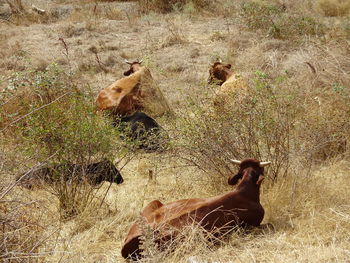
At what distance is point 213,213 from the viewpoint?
Answer: 385 cm

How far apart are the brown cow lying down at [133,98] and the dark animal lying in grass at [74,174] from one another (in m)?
2.25

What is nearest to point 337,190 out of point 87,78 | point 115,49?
point 87,78

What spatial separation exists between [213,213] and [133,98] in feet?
13.5

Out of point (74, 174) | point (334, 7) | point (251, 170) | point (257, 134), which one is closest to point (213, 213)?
point (251, 170)

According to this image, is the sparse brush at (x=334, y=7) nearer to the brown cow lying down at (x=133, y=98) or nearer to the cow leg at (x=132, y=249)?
the brown cow lying down at (x=133, y=98)

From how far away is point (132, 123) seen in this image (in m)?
6.64

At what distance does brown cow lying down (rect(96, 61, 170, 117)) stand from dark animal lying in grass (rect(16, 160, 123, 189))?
88.5 inches

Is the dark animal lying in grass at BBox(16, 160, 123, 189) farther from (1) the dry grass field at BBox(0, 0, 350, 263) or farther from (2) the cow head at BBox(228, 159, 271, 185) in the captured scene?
(2) the cow head at BBox(228, 159, 271, 185)

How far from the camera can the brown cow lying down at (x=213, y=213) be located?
3773 millimetres

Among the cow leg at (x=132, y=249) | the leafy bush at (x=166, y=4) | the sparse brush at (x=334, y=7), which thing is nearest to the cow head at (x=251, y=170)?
the cow leg at (x=132, y=249)

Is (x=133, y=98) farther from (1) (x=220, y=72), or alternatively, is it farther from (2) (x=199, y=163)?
(2) (x=199, y=163)

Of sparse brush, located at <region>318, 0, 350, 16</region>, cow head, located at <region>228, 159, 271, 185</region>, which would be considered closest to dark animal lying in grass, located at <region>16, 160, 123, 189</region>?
cow head, located at <region>228, 159, 271, 185</region>

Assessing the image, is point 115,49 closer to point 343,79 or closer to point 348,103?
point 343,79

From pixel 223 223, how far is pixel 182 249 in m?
0.41
